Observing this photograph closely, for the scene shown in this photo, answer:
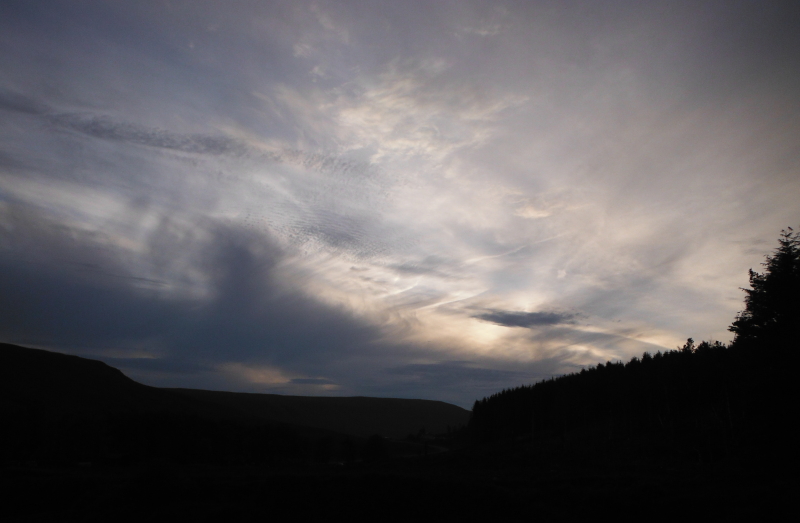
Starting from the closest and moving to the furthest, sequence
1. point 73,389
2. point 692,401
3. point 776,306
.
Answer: point 776,306, point 692,401, point 73,389

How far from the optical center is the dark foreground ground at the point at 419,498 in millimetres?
25766

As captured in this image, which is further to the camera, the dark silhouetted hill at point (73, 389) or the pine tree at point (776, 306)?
the dark silhouetted hill at point (73, 389)

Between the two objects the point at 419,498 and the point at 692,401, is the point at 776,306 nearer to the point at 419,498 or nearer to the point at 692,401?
the point at 419,498

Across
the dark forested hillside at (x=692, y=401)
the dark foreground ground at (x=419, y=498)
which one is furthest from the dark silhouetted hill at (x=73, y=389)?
the dark forested hillside at (x=692, y=401)

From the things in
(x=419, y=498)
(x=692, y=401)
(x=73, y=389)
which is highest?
(x=692, y=401)

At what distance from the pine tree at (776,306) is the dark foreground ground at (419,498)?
8338mm

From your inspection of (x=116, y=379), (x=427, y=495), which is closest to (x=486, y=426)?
(x=427, y=495)

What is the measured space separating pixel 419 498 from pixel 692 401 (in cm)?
5952

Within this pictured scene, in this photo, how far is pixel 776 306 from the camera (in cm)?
2773

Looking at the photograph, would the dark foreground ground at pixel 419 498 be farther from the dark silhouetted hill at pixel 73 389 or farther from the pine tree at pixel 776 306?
the dark silhouetted hill at pixel 73 389

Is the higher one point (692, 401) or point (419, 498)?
point (692, 401)

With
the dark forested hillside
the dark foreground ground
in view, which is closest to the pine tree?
the dark forested hillside

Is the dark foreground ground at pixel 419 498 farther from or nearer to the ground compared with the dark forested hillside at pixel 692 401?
nearer to the ground

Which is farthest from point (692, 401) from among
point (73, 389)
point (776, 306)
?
point (73, 389)
